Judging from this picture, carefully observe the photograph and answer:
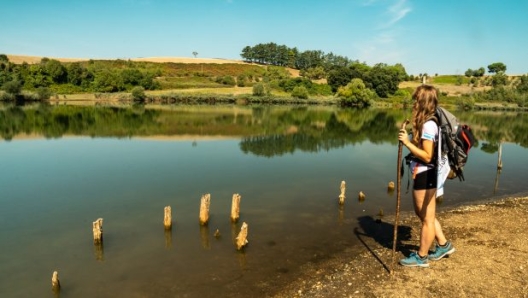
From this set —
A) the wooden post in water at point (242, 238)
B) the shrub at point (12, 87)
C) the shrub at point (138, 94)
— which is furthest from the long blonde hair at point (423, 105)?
the shrub at point (12, 87)

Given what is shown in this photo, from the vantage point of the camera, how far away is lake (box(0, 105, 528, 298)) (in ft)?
38.7

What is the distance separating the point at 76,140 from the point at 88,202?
2512 centimetres

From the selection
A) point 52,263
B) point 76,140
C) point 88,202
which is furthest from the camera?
point 76,140

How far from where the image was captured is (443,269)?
381 inches

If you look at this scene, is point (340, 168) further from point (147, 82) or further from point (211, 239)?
point (147, 82)

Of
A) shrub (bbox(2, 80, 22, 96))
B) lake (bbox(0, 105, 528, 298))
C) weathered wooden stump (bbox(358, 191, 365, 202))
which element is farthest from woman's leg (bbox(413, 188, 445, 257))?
shrub (bbox(2, 80, 22, 96))

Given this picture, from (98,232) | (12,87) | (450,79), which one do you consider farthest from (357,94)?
(98,232)

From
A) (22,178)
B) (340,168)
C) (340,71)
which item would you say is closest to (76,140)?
(22,178)

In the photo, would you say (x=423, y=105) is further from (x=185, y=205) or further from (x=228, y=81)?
(x=228, y=81)

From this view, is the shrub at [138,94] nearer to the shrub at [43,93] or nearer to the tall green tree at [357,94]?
the shrub at [43,93]

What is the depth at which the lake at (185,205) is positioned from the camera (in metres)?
11.8

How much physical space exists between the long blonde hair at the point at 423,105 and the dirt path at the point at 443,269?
3.62m

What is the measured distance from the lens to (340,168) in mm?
28719

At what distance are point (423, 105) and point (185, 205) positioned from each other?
44.7 feet
